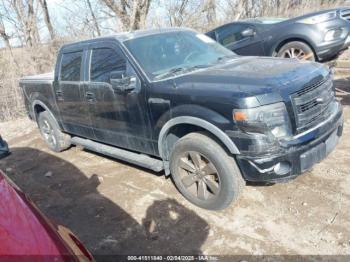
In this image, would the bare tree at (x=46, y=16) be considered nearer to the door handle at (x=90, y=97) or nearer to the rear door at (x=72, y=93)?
the rear door at (x=72, y=93)

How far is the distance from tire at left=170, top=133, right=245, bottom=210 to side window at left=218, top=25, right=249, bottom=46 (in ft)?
17.1

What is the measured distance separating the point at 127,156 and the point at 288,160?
89.1 inches

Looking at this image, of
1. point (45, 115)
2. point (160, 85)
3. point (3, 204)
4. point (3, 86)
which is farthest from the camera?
point (3, 86)

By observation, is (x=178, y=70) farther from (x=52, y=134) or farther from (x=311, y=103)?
(x=52, y=134)

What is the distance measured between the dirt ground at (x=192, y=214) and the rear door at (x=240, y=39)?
10.6ft

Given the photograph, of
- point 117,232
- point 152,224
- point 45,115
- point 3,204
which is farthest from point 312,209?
point 45,115

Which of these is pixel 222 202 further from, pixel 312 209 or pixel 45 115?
pixel 45 115

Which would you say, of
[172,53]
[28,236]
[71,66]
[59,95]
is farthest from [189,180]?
[59,95]

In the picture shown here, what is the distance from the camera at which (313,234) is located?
10.6ft

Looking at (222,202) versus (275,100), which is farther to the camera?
(222,202)

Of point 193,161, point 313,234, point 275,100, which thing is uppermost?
point 275,100

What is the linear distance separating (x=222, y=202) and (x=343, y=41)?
4.81m

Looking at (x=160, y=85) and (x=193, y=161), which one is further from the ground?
(x=160, y=85)

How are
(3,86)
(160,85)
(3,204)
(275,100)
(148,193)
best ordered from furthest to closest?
(3,86), (148,193), (160,85), (275,100), (3,204)
